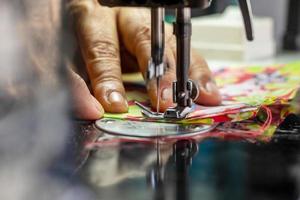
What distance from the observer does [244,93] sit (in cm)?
98

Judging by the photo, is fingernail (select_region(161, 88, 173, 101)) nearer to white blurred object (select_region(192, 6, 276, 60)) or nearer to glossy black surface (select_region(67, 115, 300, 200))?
glossy black surface (select_region(67, 115, 300, 200))

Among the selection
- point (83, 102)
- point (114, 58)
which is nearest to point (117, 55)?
point (114, 58)

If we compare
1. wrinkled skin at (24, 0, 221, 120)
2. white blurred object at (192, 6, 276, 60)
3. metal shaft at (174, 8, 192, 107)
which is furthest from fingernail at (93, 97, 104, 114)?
white blurred object at (192, 6, 276, 60)

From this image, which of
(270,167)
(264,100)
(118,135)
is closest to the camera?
(270,167)

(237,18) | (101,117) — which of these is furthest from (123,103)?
(237,18)

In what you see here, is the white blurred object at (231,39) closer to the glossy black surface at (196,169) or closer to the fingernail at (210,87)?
the fingernail at (210,87)

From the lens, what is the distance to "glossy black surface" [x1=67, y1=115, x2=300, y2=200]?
547 millimetres

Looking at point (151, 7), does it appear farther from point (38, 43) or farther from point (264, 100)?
point (38, 43)

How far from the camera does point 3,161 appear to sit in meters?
0.66

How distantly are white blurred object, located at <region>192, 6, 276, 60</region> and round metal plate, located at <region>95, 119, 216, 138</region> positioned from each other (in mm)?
566

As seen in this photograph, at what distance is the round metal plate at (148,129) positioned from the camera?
728mm

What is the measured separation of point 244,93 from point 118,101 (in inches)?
9.7

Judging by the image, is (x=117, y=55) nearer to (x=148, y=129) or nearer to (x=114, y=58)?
(x=114, y=58)

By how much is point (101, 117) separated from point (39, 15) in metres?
0.34
